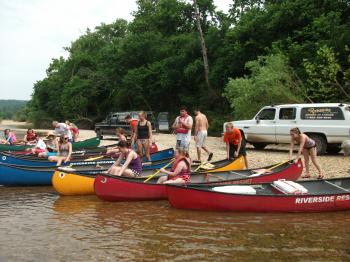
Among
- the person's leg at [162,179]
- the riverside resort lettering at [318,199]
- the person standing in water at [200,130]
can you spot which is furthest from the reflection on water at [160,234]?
the person standing in water at [200,130]

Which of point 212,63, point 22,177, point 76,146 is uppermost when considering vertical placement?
A: point 212,63

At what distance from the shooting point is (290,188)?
9.12 m

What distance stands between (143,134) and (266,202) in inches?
231

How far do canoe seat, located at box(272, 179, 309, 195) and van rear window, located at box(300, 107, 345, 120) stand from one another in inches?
276

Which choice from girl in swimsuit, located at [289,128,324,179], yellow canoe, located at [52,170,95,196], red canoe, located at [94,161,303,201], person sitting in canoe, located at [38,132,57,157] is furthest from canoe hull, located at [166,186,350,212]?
person sitting in canoe, located at [38,132,57,157]

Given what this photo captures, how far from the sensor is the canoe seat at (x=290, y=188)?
9016 mm

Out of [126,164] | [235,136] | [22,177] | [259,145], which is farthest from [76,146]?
[126,164]

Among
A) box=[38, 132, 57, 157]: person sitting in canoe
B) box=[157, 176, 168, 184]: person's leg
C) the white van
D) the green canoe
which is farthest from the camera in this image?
the green canoe

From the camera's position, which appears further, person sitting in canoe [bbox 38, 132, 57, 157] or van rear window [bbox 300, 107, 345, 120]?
van rear window [bbox 300, 107, 345, 120]

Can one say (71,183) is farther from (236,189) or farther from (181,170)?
(236,189)

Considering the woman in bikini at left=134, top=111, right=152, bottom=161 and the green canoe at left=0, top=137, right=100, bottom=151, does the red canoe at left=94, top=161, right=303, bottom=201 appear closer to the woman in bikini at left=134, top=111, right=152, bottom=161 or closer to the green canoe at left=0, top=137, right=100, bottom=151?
the woman in bikini at left=134, top=111, right=152, bottom=161

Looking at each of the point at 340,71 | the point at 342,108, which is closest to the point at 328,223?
the point at 342,108

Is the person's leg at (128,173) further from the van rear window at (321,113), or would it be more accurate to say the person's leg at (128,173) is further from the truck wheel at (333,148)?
the truck wheel at (333,148)

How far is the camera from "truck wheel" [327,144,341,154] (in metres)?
16.3
